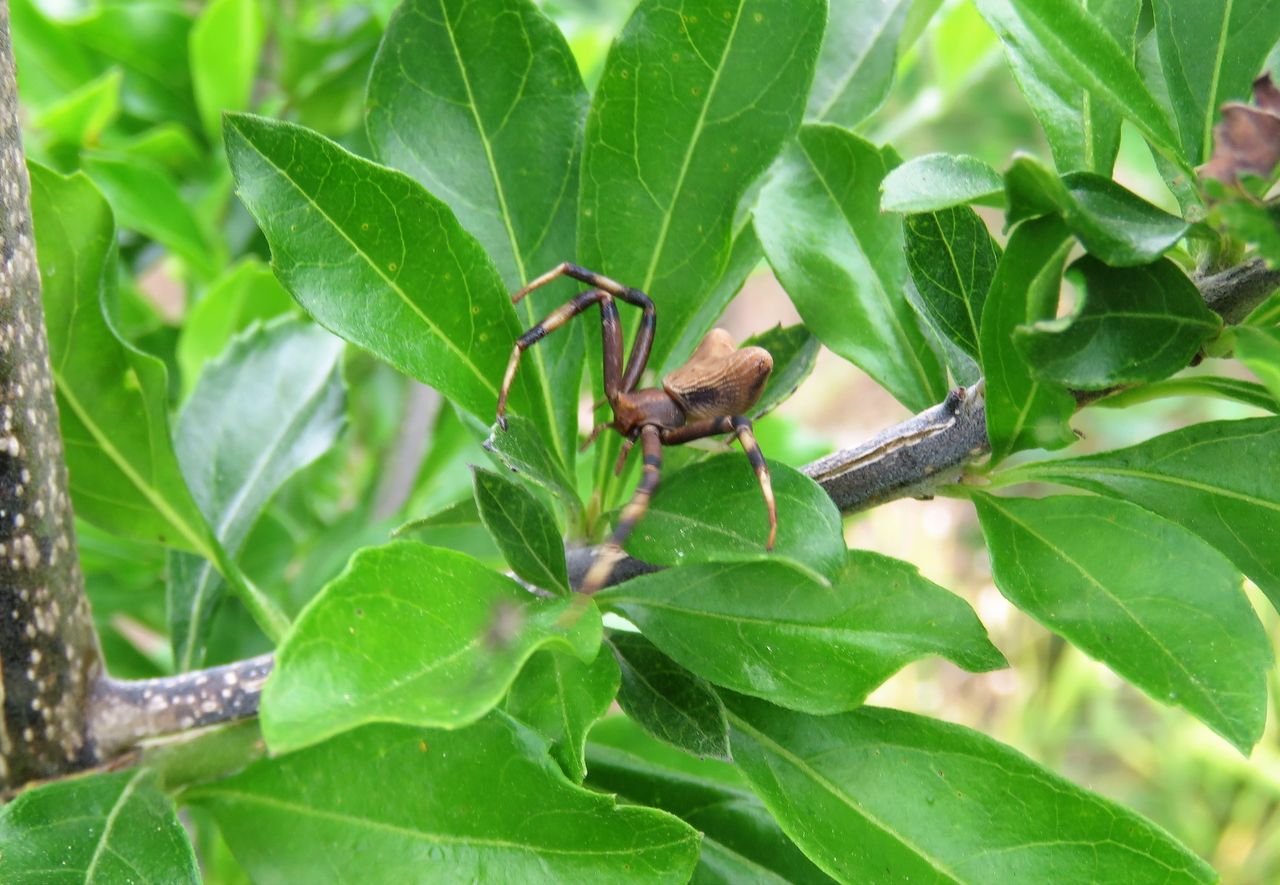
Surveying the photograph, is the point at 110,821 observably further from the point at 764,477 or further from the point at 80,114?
the point at 80,114

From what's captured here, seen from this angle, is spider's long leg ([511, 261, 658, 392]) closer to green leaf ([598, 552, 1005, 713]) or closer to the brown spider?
the brown spider

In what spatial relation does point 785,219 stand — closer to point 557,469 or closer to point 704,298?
point 704,298

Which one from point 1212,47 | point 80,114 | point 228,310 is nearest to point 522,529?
point 1212,47

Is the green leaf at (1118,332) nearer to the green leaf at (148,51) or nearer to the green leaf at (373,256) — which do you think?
the green leaf at (373,256)

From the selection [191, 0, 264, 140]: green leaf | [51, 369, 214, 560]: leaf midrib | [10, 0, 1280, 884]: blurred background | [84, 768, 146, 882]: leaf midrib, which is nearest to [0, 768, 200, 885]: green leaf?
[84, 768, 146, 882]: leaf midrib

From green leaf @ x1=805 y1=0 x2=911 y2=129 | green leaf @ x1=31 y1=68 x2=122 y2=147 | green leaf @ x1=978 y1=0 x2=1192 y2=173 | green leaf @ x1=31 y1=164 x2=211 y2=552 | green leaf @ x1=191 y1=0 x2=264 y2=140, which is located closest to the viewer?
green leaf @ x1=978 y1=0 x2=1192 y2=173

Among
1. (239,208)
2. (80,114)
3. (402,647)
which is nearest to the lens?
(402,647)

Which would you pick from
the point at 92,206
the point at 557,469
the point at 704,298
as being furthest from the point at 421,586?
the point at 92,206

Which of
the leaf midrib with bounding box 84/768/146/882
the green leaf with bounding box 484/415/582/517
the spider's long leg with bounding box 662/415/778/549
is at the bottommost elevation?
the leaf midrib with bounding box 84/768/146/882
